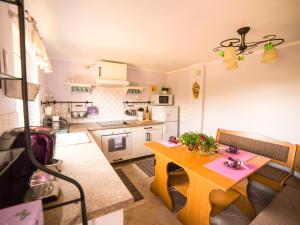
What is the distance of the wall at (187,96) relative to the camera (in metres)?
3.25

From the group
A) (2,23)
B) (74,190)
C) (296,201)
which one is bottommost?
(296,201)

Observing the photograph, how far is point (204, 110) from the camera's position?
3211mm

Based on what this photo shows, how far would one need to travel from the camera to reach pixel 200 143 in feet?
5.85

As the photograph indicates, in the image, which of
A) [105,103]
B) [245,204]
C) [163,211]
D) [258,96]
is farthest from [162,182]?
[105,103]

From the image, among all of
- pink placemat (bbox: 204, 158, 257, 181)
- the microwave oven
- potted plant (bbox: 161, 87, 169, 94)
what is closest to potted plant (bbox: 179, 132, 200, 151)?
pink placemat (bbox: 204, 158, 257, 181)

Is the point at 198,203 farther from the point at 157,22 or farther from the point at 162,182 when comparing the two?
the point at 157,22

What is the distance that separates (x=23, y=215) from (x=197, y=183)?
4.68 ft

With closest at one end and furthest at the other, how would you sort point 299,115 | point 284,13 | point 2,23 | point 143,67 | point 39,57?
point 2,23, point 39,57, point 284,13, point 299,115, point 143,67

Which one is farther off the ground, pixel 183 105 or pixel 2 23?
pixel 2 23

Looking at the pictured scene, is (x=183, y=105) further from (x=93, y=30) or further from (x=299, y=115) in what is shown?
(x=93, y=30)

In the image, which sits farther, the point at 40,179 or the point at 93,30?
the point at 93,30

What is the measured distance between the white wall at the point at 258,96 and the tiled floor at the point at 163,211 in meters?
0.91

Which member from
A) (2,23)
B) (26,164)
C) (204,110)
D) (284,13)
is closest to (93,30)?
(2,23)

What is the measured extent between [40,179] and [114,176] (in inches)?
16.3
